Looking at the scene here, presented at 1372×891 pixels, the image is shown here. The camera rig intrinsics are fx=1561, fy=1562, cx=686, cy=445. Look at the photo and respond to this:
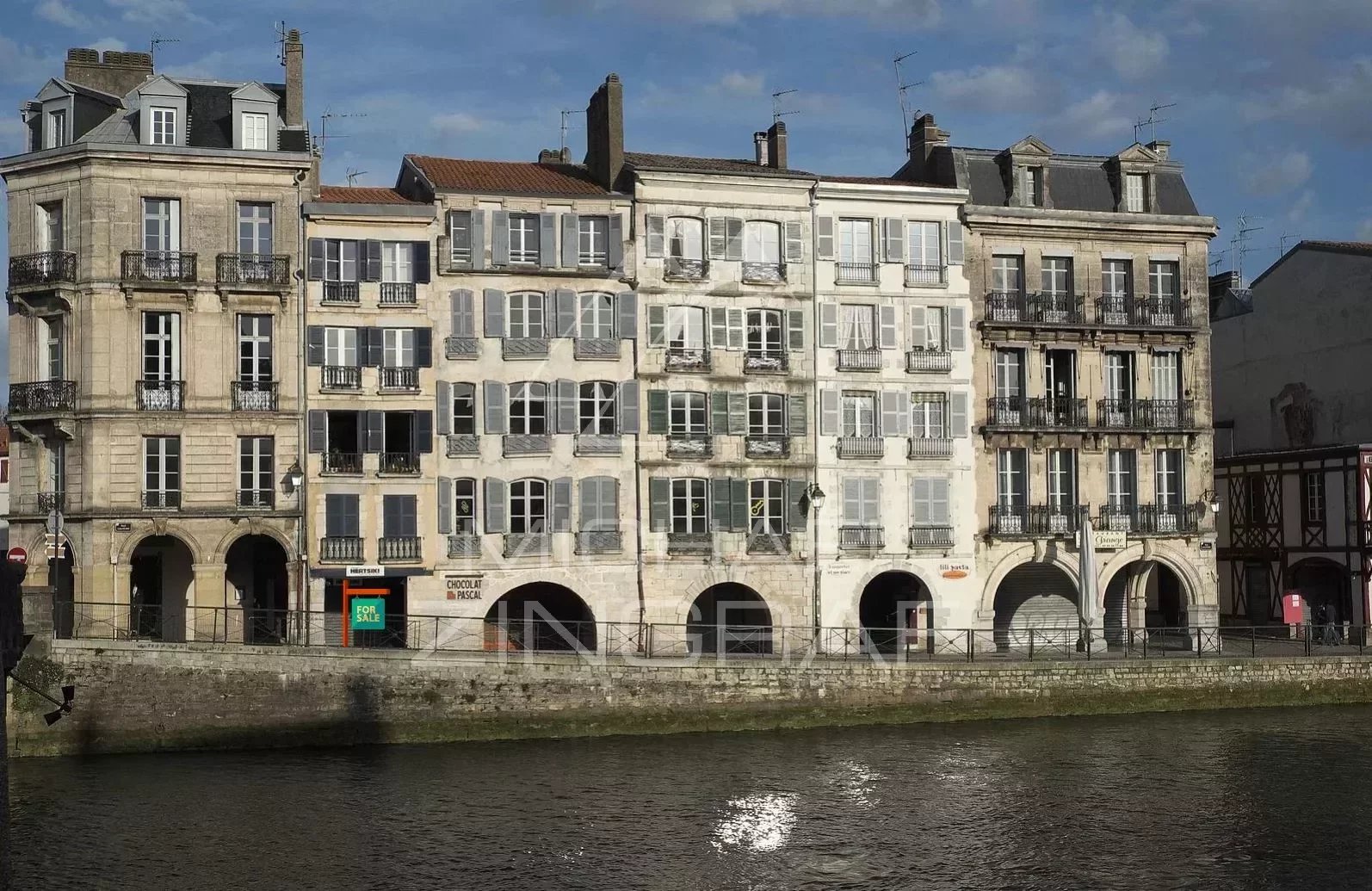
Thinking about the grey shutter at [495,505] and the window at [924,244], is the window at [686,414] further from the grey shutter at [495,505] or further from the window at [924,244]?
the window at [924,244]

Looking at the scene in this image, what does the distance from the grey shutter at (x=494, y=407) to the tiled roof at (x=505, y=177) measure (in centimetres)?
519

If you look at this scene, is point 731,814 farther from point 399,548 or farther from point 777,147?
point 777,147

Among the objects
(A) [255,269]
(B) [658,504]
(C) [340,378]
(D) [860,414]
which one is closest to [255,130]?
(A) [255,269]

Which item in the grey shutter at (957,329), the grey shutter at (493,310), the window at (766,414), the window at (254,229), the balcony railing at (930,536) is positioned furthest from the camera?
the grey shutter at (957,329)

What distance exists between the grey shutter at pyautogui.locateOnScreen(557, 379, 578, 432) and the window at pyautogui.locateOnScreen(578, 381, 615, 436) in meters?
0.24

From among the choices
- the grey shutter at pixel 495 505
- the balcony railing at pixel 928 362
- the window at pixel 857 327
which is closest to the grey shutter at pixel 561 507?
the grey shutter at pixel 495 505

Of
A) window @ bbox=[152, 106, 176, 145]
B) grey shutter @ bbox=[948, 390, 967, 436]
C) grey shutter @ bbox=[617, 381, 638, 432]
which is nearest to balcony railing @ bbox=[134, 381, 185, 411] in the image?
window @ bbox=[152, 106, 176, 145]

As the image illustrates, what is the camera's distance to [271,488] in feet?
130

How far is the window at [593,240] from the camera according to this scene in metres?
42.3

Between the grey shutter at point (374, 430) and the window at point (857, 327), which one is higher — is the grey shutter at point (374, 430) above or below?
below

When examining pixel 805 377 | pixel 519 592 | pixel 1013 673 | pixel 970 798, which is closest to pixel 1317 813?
pixel 970 798

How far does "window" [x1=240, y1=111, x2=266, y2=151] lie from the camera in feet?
132

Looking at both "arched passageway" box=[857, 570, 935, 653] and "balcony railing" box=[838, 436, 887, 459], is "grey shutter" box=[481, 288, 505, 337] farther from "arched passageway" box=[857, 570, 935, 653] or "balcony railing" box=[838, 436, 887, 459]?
"arched passageway" box=[857, 570, 935, 653]

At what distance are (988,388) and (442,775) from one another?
21316 mm
